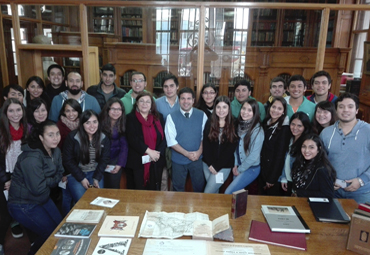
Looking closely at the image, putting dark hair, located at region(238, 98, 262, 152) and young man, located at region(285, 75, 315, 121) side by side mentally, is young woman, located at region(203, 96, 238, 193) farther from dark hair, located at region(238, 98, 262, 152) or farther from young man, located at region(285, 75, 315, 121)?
young man, located at region(285, 75, 315, 121)

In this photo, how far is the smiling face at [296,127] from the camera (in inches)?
100

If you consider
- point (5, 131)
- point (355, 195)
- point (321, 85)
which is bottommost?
point (355, 195)

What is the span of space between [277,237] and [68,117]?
209 centimetres

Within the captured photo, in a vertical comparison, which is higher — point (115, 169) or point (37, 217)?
point (115, 169)

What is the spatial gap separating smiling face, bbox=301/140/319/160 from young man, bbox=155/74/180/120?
4.51 feet

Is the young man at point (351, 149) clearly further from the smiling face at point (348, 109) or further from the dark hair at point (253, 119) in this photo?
the dark hair at point (253, 119)

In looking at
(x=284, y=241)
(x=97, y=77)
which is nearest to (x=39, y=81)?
(x=97, y=77)

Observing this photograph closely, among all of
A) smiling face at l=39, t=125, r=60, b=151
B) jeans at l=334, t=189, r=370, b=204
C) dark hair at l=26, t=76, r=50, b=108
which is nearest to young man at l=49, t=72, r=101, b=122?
dark hair at l=26, t=76, r=50, b=108

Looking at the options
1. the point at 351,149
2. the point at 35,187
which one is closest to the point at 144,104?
the point at 35,187

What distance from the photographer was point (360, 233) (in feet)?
4.83

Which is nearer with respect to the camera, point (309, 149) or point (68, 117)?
point (309, 149)

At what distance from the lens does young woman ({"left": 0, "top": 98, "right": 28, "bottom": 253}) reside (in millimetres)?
2359

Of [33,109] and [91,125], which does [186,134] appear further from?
[33,109]

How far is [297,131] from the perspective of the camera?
8.44ft
